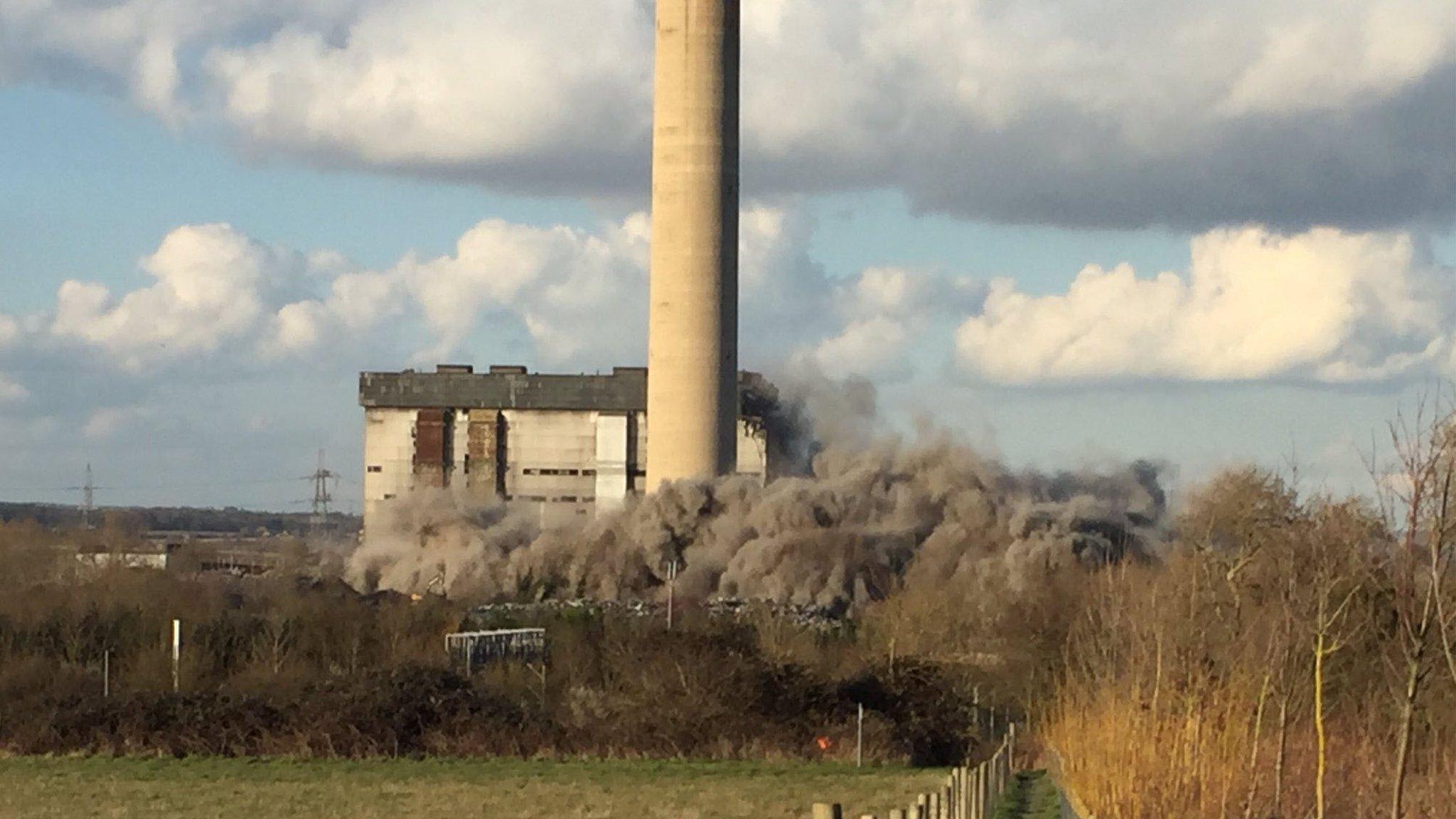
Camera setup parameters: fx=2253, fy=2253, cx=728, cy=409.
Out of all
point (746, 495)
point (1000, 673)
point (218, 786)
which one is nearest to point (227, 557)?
point (746, 495)

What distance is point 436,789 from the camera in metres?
36.0

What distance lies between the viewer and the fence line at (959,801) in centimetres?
1543

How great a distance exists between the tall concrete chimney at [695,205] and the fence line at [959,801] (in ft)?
129

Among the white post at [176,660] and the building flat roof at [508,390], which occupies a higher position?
the building flat roof at [508,390]

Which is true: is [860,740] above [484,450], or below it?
below

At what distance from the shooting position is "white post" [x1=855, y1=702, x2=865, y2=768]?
4378cm

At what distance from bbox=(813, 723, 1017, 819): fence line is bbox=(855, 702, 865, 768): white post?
9050 mm

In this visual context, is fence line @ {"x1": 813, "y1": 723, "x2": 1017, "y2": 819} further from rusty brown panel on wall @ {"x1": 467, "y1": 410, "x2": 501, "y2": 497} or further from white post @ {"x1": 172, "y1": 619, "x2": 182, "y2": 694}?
rusty brown panel on wall @ {"x1": 467, "y1": 410, "x2": 501, "y2": 497}

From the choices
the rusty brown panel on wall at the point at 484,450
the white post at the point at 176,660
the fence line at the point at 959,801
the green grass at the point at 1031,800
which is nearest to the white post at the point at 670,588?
the white post at the point at 176,660

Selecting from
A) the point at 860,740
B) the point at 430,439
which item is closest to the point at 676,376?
the point at 430,439

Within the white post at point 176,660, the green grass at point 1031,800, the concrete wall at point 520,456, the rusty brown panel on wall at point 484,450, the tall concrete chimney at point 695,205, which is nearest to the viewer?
the green grass at point 1031,800

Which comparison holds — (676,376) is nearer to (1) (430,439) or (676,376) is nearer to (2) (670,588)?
(2) (670,588)

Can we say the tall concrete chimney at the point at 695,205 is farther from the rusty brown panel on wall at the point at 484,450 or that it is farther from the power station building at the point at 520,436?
the rusty brown panel on wall at the point at 484,450

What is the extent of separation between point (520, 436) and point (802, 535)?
17.0 meters
